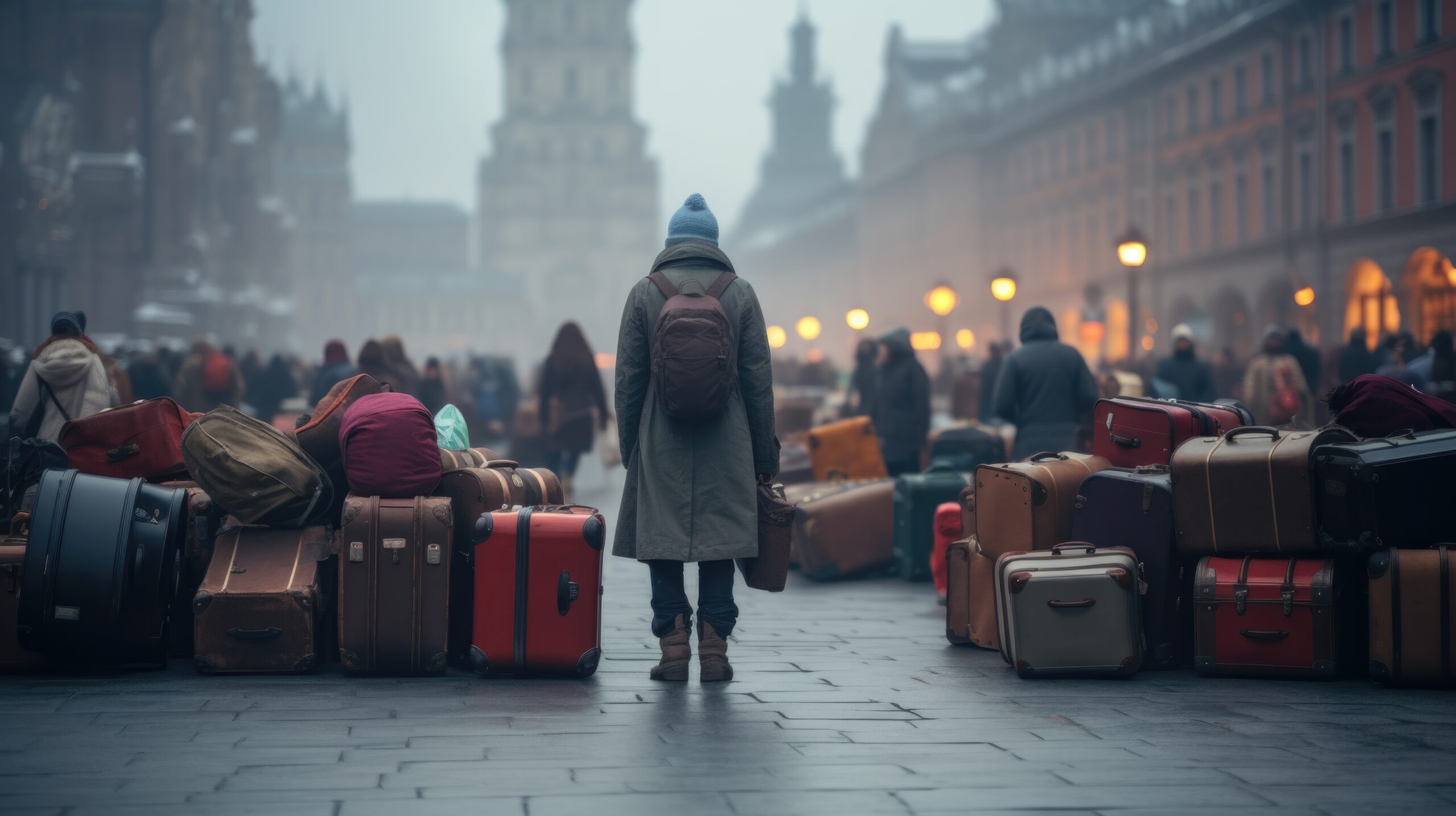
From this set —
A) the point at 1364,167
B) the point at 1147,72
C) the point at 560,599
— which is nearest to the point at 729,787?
the point at 560,599

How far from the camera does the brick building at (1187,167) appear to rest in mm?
36906

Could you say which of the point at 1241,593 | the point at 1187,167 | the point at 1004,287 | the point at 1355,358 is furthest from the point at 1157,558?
the point at 1187,167

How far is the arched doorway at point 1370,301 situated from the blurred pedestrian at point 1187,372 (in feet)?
73.0

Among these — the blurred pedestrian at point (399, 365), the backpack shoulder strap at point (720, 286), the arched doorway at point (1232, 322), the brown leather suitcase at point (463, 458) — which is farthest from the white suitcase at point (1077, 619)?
the arched doorway at point (1232, 322)

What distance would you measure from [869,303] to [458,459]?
8492 centimetres

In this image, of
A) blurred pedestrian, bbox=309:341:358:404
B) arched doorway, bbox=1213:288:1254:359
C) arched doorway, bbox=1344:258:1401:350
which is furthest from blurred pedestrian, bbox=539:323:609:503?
arched doorway, bbox=1213:288:1254:359

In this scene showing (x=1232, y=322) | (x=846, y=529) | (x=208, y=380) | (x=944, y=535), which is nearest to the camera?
(x=944, y=535)

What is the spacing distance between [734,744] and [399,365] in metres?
10.5

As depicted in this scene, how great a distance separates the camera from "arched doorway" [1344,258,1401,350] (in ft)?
122

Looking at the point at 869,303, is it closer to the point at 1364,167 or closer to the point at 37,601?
the point at 1364,167

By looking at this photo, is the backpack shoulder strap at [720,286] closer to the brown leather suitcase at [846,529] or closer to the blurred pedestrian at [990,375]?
the brown leather suitcase at [846,529]

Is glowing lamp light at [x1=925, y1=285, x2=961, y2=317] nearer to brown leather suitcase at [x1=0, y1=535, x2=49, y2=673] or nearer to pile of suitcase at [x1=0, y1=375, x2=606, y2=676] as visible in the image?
pile of suitcase at [x1=0, y1=375, x2=606, y2=676]

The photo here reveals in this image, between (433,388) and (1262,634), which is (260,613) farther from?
(433,388)

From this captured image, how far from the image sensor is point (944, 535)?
A: 33.3ft
